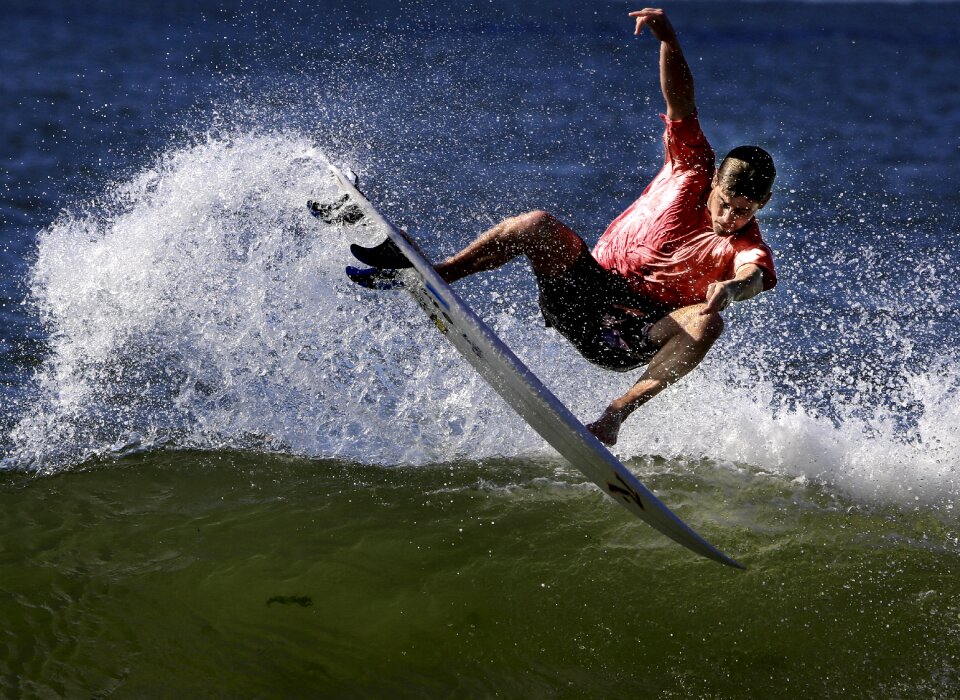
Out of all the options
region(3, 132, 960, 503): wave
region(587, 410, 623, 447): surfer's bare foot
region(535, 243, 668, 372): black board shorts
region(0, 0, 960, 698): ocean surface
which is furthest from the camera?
region(3, 132, 960, 503): wave

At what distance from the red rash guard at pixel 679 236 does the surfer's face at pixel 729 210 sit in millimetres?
59

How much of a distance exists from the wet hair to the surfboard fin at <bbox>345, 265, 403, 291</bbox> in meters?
1.66

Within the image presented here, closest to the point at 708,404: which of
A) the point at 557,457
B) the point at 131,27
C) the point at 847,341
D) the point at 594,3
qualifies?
the point at 557,457

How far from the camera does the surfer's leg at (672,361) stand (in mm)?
5023

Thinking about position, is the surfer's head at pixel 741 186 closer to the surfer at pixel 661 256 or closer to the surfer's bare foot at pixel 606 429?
the surfer at pixel 661 256

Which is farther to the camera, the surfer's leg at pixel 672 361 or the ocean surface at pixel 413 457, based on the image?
the surfer's leg at pixel 672 361

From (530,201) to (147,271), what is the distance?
5.43 meters

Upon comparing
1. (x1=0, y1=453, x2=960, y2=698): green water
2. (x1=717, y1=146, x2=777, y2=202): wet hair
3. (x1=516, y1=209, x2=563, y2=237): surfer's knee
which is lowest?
(x1=0, y1=453, x2=960, y2=698): green water

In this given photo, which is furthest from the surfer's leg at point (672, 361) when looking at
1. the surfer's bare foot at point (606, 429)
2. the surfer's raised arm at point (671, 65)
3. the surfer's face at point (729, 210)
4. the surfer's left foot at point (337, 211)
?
the surfer's left foot at point (337, 211)

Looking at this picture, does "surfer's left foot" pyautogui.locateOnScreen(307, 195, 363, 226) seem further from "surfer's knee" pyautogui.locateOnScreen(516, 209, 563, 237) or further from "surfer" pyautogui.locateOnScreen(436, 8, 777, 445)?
"surfer's knee" pyautogui.locateOnScreen(516, 209, 563, 237)

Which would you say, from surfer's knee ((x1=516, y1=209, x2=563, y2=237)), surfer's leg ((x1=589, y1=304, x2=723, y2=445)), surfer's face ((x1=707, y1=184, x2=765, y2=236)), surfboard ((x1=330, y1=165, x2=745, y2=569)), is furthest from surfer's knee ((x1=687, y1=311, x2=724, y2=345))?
surfer's knee ((x1=516, y1=209, x2=563, y2=237))

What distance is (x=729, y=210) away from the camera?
5141 mm

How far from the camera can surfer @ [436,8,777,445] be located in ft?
16.7

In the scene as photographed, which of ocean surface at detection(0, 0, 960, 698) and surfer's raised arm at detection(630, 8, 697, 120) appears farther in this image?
surfer's raised arm at detection(630, 8, 697, 120)
